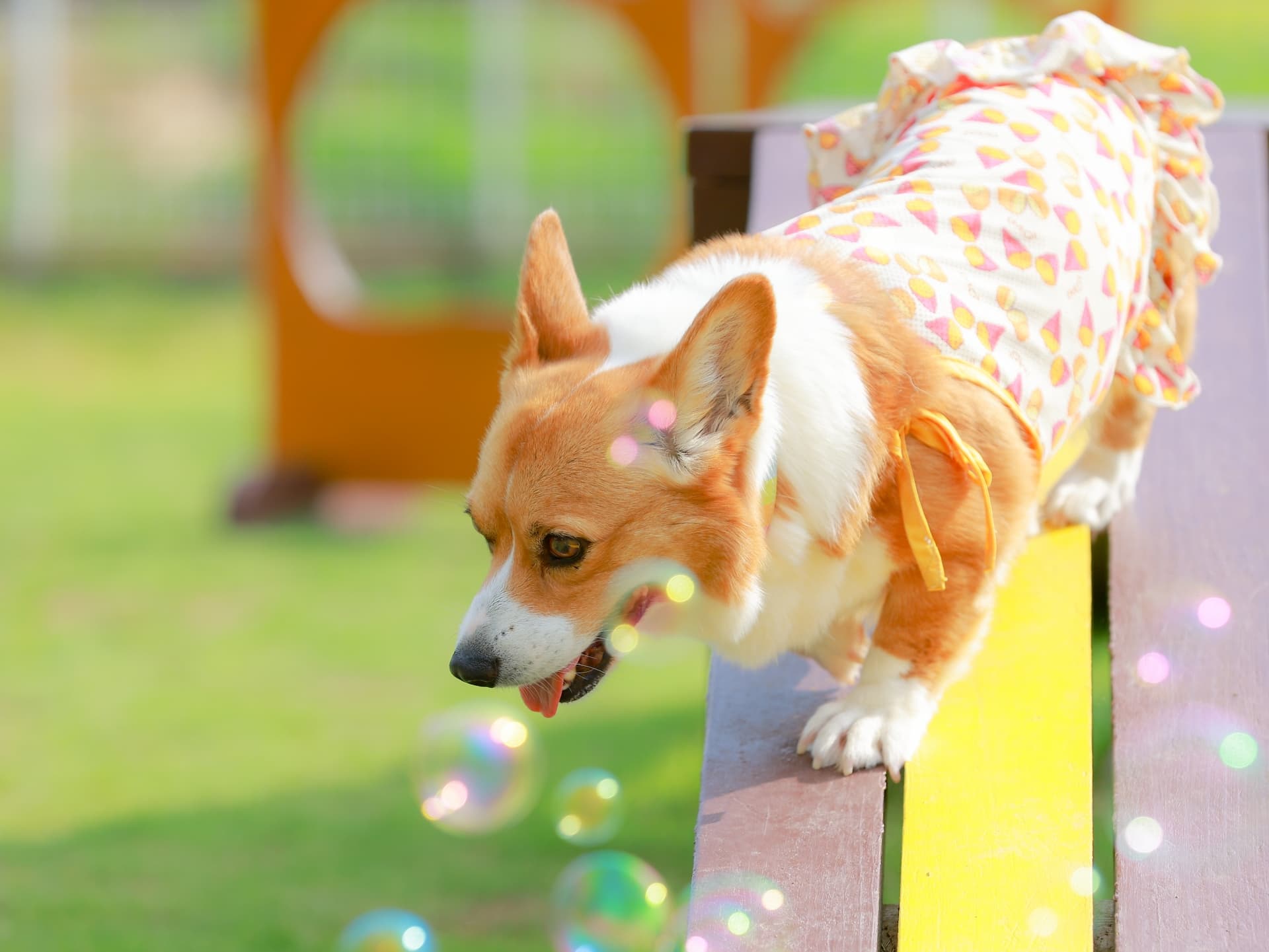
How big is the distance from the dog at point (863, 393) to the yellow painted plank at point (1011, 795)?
0.11m

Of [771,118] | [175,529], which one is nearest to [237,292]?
[175,529]

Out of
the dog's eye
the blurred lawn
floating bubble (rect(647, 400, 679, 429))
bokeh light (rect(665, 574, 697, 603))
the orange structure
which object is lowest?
the blurred lawn

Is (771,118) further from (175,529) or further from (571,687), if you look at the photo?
(175,529)

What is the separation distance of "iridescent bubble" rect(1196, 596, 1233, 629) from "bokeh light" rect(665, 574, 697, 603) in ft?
3.60

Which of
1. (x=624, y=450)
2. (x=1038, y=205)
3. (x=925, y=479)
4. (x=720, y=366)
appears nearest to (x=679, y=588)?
(x=624, y=450)

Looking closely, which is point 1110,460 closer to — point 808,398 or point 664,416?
point 808,398

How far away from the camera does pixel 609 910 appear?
2.56 m

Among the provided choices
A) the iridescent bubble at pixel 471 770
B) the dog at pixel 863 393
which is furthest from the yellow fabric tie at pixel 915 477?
the iridescent bubble at pixel 471 770

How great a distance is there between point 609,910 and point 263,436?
6056mm

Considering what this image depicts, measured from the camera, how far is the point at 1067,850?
2439 millimetres

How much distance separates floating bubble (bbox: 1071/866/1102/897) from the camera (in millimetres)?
2363

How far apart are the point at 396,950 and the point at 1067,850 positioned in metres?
1.11

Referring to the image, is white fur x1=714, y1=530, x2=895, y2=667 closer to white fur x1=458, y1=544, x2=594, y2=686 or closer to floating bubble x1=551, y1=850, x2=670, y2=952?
white fur x1=458, y1=544, x2=594, y2=686

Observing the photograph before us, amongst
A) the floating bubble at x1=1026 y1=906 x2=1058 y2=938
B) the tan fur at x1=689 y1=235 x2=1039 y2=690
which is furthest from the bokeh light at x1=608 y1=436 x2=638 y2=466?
the floating bubble at x1=1026 y1=906 x2=1058 y2=938
